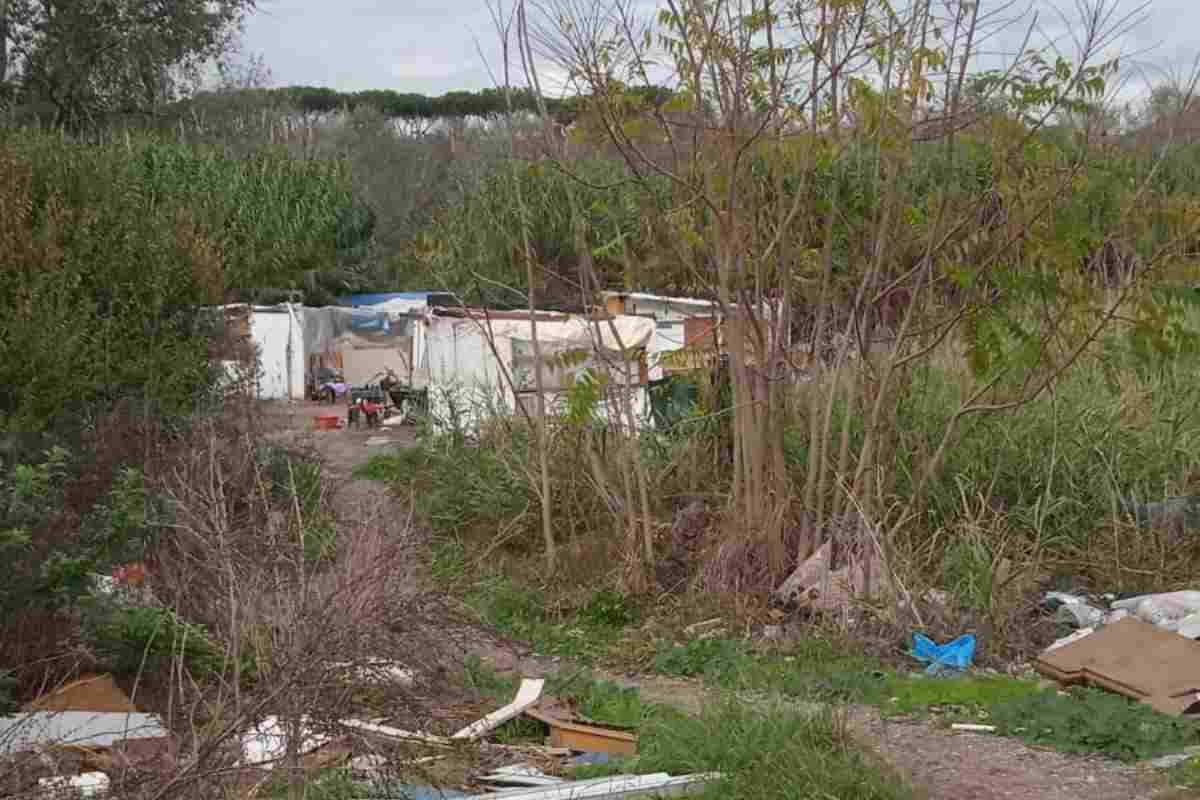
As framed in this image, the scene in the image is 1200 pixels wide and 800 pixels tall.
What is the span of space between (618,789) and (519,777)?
0.57m

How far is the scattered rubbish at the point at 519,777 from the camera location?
601cm

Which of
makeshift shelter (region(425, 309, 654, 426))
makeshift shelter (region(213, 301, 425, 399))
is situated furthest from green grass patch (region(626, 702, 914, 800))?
makeshift shelter (region(213, 301, 425, 399))

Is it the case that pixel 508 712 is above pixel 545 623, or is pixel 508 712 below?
above

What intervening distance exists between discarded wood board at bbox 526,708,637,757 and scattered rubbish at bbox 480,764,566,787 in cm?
57

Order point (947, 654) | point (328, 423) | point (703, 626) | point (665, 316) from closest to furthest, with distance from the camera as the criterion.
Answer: point (947, 654)
point (703, 626)
point (665, 316)
point (328, 423)

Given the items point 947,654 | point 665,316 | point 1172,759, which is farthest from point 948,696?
point 665,316

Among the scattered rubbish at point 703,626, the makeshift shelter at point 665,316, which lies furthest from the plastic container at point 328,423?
the scattered rubbish at point 703,626

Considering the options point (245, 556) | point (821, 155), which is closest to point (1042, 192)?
point (821, 155)

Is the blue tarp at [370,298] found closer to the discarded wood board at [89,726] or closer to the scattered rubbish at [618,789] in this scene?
the discarded wood board at [89,726]

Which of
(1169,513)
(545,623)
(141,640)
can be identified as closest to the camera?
(141,640)

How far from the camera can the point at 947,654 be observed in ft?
28.6

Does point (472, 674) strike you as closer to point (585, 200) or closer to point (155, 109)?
point (585, 200)

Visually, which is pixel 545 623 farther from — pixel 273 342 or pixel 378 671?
pixel 273 342

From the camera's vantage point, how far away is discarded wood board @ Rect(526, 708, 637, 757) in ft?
22.1
